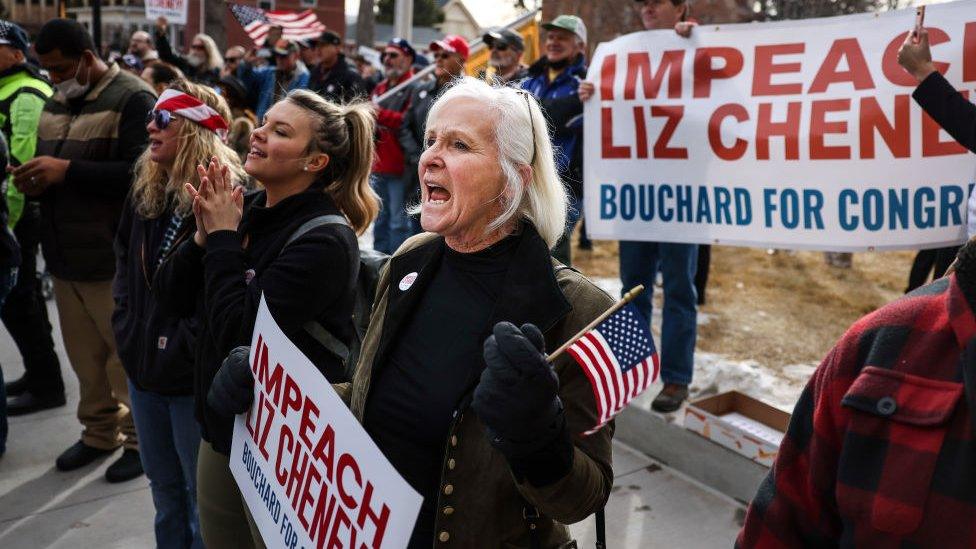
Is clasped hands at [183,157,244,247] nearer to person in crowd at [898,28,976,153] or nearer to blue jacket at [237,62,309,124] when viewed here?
person in crowd at [898,28,976,153]

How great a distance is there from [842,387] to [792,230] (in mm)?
3064

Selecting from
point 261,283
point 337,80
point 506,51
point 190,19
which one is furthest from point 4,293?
point 190,19

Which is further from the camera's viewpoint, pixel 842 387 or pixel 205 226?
pixel 205 226

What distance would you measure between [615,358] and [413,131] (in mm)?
5754

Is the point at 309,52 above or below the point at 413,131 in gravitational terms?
above

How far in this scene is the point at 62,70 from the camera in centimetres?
418

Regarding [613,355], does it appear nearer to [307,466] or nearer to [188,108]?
[307,466]

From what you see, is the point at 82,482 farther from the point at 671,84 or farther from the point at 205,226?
the point at 671,84

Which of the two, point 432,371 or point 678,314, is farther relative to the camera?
point 678,314

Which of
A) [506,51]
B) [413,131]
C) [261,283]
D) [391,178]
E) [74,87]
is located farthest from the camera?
[391,178]

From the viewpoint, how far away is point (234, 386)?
2.06 m

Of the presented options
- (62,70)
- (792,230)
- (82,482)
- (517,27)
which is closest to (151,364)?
(82,482)

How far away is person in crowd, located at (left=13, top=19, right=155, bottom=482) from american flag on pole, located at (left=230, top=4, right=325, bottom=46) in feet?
26.1

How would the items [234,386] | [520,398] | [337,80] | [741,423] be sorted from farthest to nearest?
[337,80]
[741,423]
[234,386]
[520,398]
